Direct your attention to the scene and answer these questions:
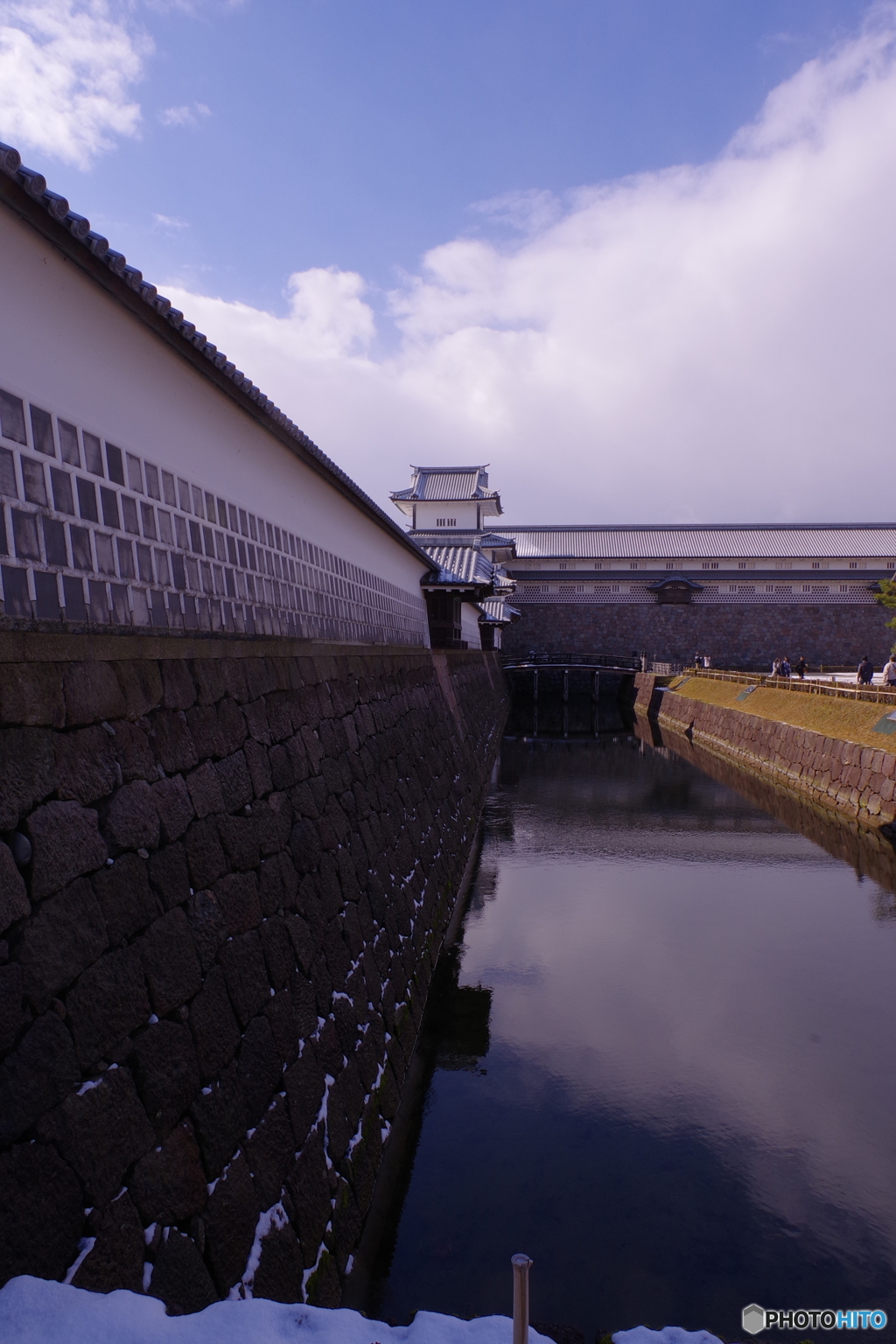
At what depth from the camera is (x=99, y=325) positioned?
393cm

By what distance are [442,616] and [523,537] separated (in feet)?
90.7

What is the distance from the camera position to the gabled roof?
4184 cm

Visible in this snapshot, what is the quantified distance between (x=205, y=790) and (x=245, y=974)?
86 centimetres

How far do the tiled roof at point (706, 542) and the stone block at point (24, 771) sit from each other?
40.6m

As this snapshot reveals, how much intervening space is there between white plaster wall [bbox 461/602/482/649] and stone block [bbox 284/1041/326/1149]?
19.1 metres

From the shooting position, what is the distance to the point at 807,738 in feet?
55.4

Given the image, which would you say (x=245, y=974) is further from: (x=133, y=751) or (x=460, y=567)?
(x=460, y=567)

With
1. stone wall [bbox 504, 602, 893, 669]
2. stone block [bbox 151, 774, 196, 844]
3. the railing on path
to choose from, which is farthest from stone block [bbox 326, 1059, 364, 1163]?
stone wall [bbox 504, 602, 893, 669]

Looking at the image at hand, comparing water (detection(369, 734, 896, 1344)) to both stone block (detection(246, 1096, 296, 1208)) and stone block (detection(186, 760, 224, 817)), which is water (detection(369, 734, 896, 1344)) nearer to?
stone block (detection(246, 1096, 296, 1208))

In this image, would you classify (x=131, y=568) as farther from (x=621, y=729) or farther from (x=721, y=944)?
(x=621, y=729)

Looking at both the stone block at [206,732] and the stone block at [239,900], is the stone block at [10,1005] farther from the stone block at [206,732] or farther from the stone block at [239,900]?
the stone block at [206,732]

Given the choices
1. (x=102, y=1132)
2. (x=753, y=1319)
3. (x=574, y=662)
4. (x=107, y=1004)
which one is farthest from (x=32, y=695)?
(x=574, y=662)

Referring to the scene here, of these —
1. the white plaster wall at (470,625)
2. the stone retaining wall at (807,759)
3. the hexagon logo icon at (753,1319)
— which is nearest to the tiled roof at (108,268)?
the hexagon logo icon at (753,1319)

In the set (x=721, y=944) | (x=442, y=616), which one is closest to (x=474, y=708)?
(x=442, y=616)
